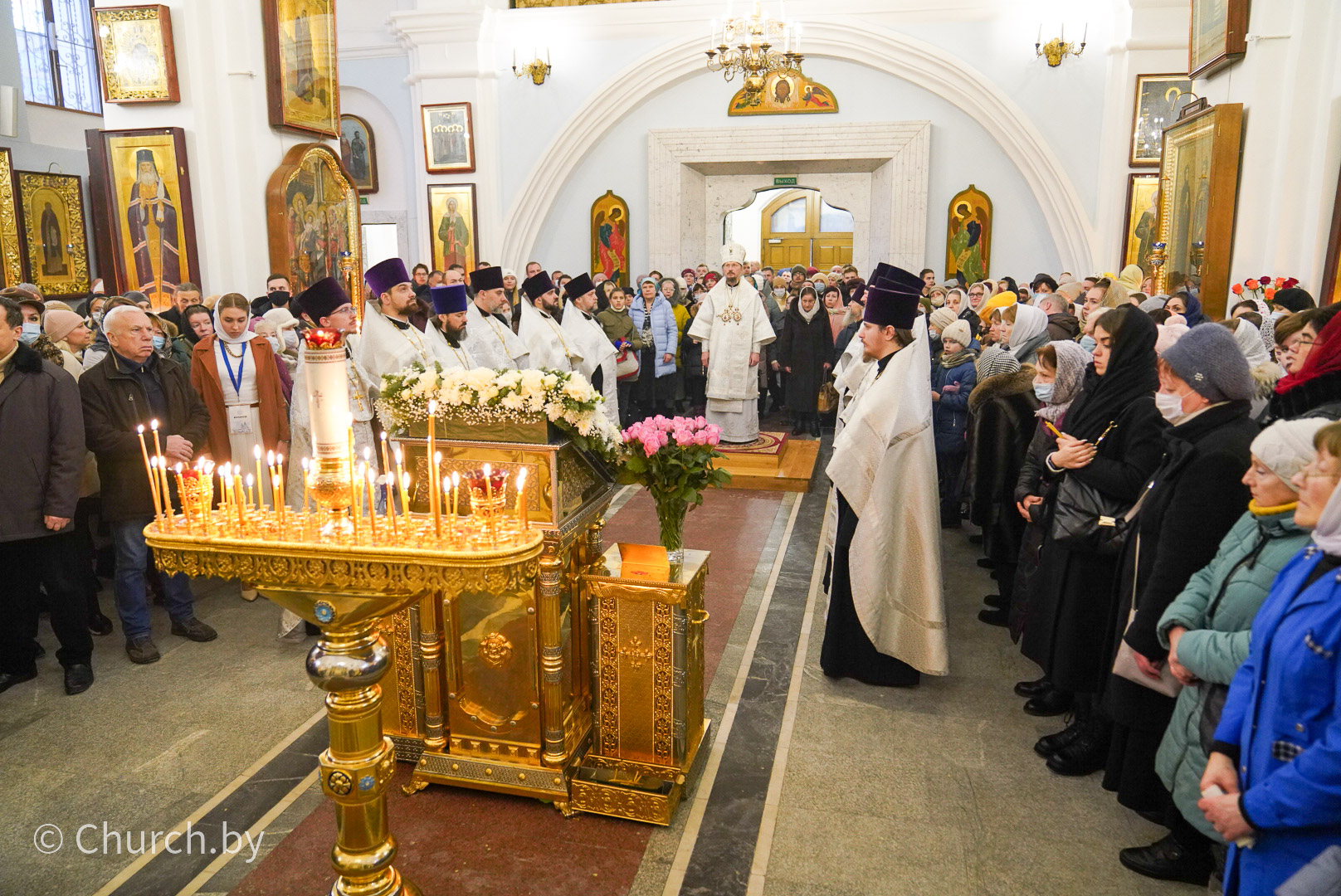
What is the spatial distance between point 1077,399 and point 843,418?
1071 millimetres

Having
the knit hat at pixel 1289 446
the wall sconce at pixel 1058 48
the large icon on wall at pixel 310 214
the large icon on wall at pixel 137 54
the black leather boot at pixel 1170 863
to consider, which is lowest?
the black leather boot at pixel 1170 863

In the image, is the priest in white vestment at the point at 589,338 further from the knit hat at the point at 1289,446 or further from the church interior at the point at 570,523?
the knit hat at the point at 1289,446

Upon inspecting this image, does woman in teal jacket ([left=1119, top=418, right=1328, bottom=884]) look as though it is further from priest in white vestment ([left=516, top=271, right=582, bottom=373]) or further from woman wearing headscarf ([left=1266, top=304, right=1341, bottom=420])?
priest in white vestment ([left=516, top=271, right=582, bottom=373])

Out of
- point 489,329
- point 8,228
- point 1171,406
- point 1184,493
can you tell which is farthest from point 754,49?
point 1184,493

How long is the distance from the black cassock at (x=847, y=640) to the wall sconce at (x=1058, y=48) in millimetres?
10427

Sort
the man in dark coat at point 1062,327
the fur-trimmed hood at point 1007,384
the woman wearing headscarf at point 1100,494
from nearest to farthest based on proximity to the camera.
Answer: the woman wearing headscarf at point 1100,494, the fur-trimmed hood at point 1007,384, the man in dark coat at point 1062,327

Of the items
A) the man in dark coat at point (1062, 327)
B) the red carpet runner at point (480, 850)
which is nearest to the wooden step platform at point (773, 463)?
the man in dark coat at point (1062, 327)

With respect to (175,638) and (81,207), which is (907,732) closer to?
(175,638)

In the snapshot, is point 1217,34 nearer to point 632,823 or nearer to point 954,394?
point 954,394

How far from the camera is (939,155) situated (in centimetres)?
1322

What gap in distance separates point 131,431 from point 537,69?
10533mm

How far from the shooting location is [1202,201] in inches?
281

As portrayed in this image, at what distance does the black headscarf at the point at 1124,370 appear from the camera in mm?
3380

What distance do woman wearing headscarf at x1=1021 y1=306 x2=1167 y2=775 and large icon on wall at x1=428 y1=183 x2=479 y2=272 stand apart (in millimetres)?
11452
